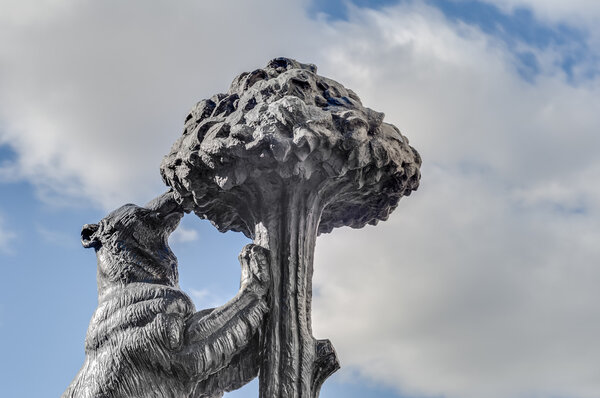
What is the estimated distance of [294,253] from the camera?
4664 mm

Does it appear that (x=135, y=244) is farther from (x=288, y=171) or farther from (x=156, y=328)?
(x=288, y=171)

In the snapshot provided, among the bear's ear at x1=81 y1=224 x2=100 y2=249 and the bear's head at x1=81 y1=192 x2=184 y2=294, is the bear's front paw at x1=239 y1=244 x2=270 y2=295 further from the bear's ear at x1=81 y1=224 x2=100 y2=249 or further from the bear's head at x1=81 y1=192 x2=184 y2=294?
the bear's ear at x1=81 y1=224 x2=100 y2=249

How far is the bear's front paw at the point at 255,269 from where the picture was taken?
4.58m

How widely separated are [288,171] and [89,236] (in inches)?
55.2

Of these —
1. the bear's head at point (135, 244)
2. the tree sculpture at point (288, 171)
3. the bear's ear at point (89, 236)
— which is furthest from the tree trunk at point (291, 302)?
the bear's ear at point (89, 236)

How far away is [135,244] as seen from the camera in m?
4.91

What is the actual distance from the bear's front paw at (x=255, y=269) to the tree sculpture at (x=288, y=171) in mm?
55

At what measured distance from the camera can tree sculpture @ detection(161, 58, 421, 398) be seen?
4430 mm

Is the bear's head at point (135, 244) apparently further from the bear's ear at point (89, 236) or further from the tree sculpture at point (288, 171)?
the tree sculpture at point (288, 171)

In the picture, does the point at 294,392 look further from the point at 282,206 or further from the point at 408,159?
the point at 408,159

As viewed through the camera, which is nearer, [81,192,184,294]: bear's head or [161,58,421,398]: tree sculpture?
[161,58,421,398]: tree sculpture

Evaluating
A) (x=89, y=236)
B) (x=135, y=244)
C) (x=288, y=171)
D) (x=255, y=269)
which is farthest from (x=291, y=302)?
(x=89, y=236)

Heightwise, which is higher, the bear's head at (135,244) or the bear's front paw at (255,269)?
the bear's head at (135,244)

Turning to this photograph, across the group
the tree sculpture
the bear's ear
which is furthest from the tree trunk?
the bear's ear
